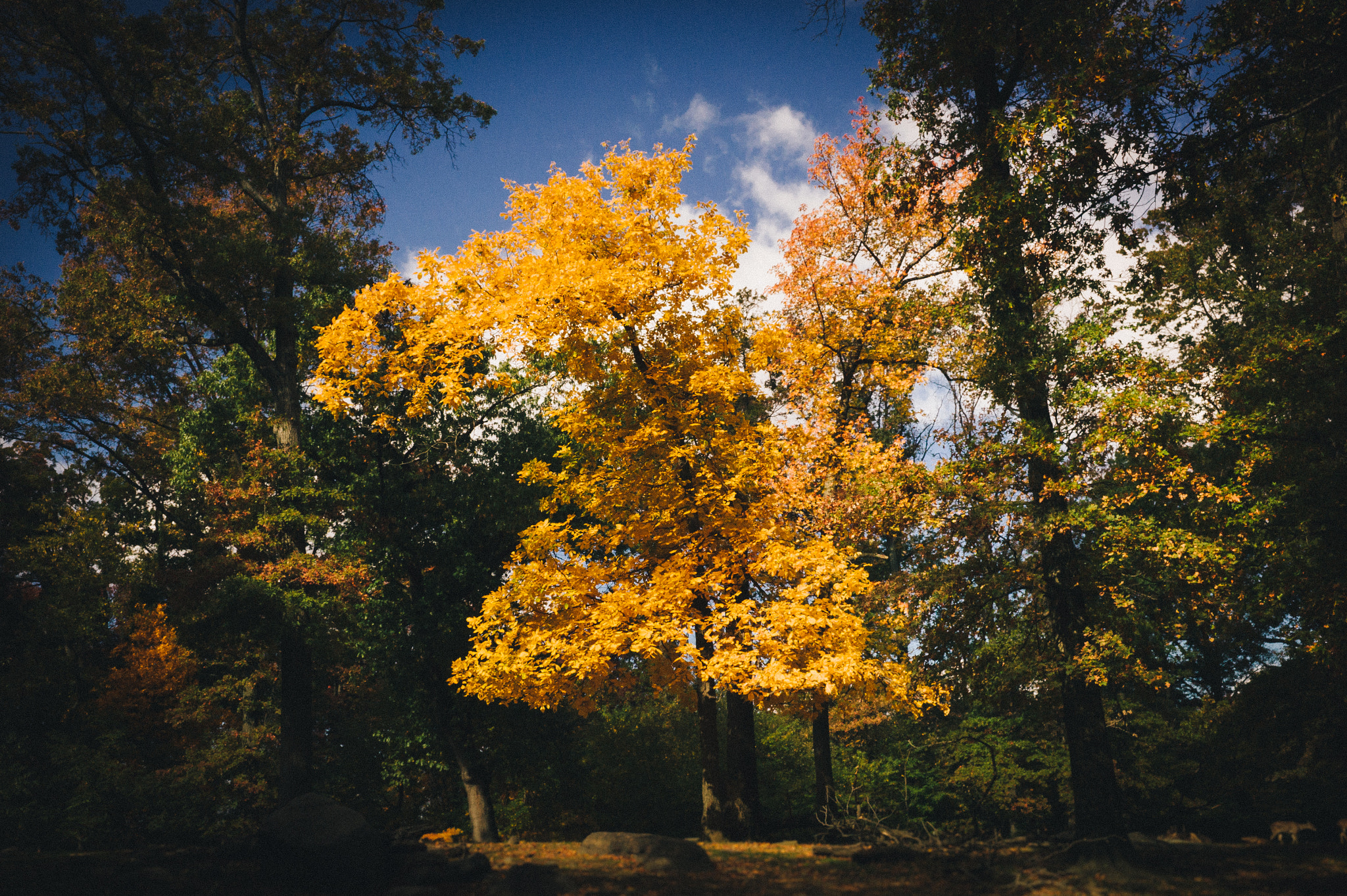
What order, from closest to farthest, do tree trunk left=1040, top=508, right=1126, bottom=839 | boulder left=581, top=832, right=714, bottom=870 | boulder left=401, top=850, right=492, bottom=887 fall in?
1. boulder left=401, top=850, right=492, bottom=887
2. boulder left=581, top=832, right=714, bottom=870
3. tree trunk left=1040, top=508, right=1126, bottom=839

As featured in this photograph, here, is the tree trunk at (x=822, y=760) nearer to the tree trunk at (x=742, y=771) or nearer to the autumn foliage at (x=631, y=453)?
the tree trunk at (x=742, y=771)

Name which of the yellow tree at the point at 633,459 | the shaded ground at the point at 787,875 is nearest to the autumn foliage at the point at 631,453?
the yellow tree at the point at 633,459

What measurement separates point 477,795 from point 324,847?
8998mm

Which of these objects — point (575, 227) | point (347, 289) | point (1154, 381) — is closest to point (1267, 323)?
point (1154, 381)

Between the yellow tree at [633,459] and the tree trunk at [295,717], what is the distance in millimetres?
4821

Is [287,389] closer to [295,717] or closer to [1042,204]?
[295,717]

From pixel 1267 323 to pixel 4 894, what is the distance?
784 inches

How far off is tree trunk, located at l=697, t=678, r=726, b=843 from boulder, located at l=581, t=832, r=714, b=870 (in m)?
3.16

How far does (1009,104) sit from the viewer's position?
9.97m

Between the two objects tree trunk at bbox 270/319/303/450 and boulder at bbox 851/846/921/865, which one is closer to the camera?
boulder at bbox 851/846/921/865

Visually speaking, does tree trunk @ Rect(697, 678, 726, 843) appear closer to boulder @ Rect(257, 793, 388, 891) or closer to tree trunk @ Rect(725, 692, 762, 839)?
tree trunk @ Rect(725, 692, 762, 839)

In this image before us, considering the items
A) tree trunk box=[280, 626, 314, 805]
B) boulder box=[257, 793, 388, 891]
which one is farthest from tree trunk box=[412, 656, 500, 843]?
boulder box=[257, 793, 388, 891]

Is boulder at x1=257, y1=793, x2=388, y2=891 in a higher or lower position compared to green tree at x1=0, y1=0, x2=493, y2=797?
lower

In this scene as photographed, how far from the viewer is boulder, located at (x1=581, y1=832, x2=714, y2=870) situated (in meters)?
9.02
